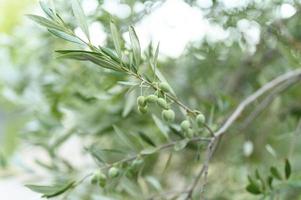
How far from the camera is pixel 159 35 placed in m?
0.68

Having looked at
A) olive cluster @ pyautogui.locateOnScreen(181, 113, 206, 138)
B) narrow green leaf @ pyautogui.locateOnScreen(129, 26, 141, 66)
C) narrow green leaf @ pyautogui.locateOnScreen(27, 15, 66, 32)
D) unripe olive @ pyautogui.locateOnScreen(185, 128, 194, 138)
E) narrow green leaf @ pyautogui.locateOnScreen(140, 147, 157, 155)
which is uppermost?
narrow green leaf @ pyautogui.locateOnScreen(27, 15, 66, 32)

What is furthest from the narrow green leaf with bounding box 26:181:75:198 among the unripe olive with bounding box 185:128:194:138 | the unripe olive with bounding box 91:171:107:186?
the unripe olive with bounding box 185:128:194:138

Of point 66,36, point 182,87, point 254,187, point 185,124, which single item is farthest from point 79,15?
point 182,87

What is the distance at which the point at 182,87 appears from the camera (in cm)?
93

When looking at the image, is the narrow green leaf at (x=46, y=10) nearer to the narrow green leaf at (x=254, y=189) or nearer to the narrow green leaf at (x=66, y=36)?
the narrow green leaf at (x=66, y=36)

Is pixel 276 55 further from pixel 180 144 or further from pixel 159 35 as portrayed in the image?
pixel 180 144

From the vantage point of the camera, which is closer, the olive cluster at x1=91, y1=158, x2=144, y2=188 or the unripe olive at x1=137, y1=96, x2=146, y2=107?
the unripe olive at x1=137, y1=96, x2=146, y2=107

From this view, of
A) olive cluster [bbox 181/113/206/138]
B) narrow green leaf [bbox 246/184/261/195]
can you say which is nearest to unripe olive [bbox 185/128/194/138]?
olive cluster [bbox 181/113/206/138]

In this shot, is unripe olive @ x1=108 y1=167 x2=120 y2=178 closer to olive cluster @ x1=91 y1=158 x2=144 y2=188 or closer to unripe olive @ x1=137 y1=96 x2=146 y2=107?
olive cluster @ x1=91 y1=158 x2=144 y2=188

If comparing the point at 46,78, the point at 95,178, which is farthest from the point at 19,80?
the point at 95,178

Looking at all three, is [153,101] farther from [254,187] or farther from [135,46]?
[254,187]

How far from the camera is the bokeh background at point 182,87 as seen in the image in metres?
0.63

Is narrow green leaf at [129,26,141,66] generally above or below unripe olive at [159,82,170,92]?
above

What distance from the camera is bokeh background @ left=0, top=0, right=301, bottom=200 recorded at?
63cm
